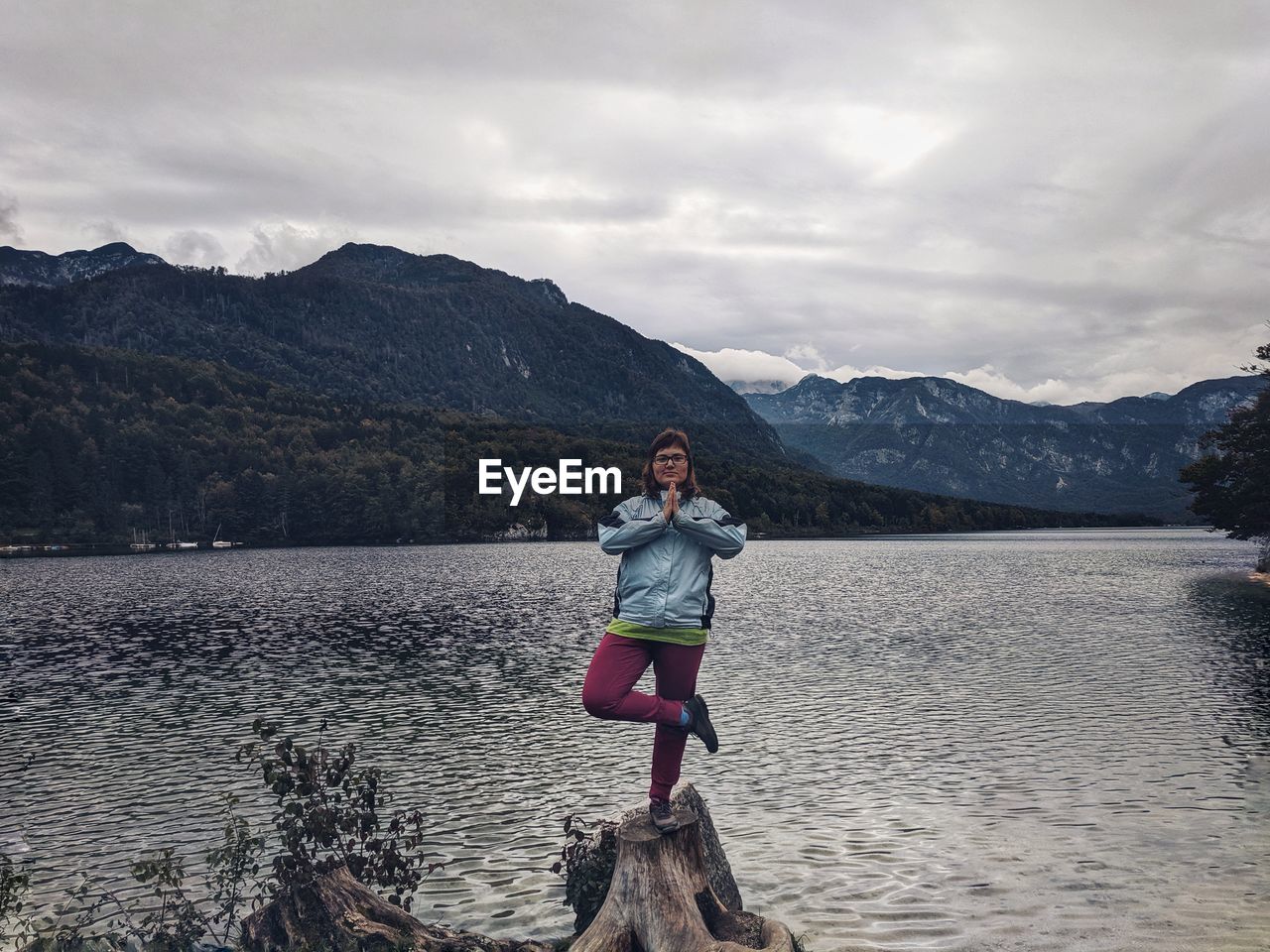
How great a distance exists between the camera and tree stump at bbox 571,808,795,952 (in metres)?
9.08

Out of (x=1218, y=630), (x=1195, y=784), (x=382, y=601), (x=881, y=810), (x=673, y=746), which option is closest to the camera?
(x=673, y=746)

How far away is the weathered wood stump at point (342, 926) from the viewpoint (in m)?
Result: 10.0

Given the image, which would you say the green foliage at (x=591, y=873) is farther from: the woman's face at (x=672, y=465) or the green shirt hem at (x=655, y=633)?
the woman's face at (x=672, y=465)

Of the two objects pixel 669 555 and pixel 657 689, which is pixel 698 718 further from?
pixel 669 555

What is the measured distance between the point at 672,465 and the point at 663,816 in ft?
12.6

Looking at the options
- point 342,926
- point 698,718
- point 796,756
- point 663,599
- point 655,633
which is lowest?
point 796,756

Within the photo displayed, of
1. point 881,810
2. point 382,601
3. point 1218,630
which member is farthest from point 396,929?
point 382,601

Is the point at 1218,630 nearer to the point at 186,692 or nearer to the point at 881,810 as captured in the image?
the point at 881,810

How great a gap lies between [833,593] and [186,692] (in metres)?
60.6

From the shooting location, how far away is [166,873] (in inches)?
423

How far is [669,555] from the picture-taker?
9.57m

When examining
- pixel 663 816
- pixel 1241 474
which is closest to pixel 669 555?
pixel 663 816

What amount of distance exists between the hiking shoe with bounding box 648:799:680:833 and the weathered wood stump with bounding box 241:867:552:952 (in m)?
2.38

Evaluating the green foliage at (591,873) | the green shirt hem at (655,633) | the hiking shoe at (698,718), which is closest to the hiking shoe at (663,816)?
the hiking shoe at (698,718)
